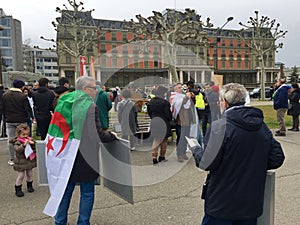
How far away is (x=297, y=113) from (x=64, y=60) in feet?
187

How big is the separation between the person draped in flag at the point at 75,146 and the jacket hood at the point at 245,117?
1.33 meters

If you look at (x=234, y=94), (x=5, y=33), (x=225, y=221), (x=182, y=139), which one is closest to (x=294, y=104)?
(x=182, y=139)

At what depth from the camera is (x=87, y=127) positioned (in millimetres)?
2764

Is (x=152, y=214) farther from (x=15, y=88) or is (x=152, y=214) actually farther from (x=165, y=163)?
(x=15, y=88)

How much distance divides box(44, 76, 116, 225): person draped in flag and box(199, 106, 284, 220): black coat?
3.90 feet

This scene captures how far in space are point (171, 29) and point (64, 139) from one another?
1503 cm

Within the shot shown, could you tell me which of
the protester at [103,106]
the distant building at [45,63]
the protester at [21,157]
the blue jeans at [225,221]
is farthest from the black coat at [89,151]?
the distant building at [45,63]

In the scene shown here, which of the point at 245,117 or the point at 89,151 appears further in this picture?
the point at 89,151

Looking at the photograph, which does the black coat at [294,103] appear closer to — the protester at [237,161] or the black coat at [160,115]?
the black coat at [160,115]

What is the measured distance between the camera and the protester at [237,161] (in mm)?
2043

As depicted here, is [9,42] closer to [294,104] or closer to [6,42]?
[6,42]

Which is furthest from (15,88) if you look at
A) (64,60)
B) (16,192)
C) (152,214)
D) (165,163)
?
(64,60)

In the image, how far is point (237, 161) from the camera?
2.07 meters

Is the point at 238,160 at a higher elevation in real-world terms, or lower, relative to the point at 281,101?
lower
